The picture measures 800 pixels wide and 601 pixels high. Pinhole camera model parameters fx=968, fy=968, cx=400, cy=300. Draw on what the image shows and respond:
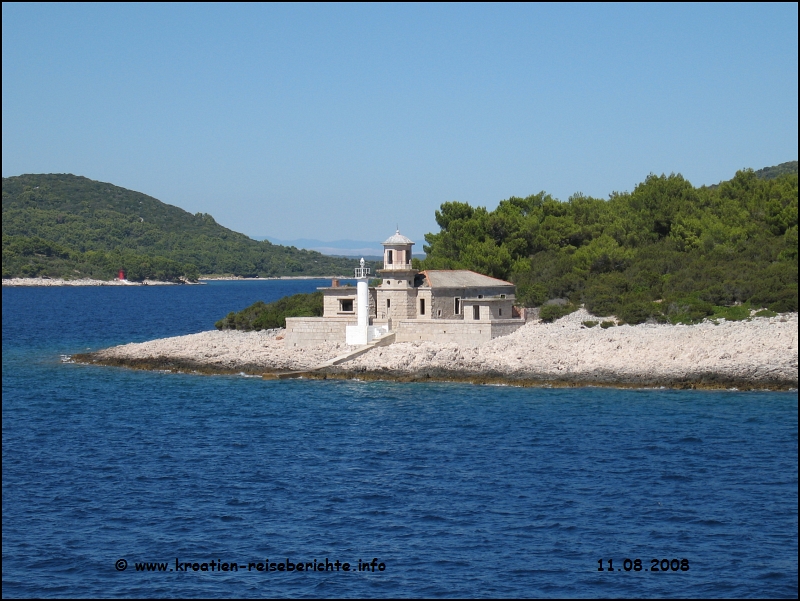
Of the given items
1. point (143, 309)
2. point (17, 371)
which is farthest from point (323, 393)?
point (143, 309)

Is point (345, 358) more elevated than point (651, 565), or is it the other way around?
point (345, 358)

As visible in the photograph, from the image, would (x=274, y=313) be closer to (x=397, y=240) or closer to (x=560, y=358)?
(x=397, y=240)

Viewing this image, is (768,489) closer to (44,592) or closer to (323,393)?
(44,592)

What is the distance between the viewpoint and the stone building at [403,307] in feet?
144

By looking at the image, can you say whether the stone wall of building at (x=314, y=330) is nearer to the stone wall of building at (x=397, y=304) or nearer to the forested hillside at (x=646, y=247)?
the stone wall of building at (x=397, y=304)

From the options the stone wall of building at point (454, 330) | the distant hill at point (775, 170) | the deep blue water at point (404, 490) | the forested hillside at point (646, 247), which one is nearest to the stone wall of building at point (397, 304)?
the stone wall of building at point (454, 330)

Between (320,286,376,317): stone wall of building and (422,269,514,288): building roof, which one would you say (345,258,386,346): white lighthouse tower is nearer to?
(320,286,376,317): stone wall of building

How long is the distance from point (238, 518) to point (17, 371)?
90.4 feet

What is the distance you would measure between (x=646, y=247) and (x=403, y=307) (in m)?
17.8

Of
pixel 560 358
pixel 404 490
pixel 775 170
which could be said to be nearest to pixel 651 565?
pixel 404 490

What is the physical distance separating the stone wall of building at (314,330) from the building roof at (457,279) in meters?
4.15

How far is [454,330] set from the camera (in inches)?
1695

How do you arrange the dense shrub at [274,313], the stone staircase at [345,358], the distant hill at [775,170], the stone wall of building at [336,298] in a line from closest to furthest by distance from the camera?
the stone staircase at [345,358] → the stone wall of building at [336,298] → the dense shrub at [274,313] → the distant hill at [775,170]

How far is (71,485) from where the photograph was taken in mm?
23516
